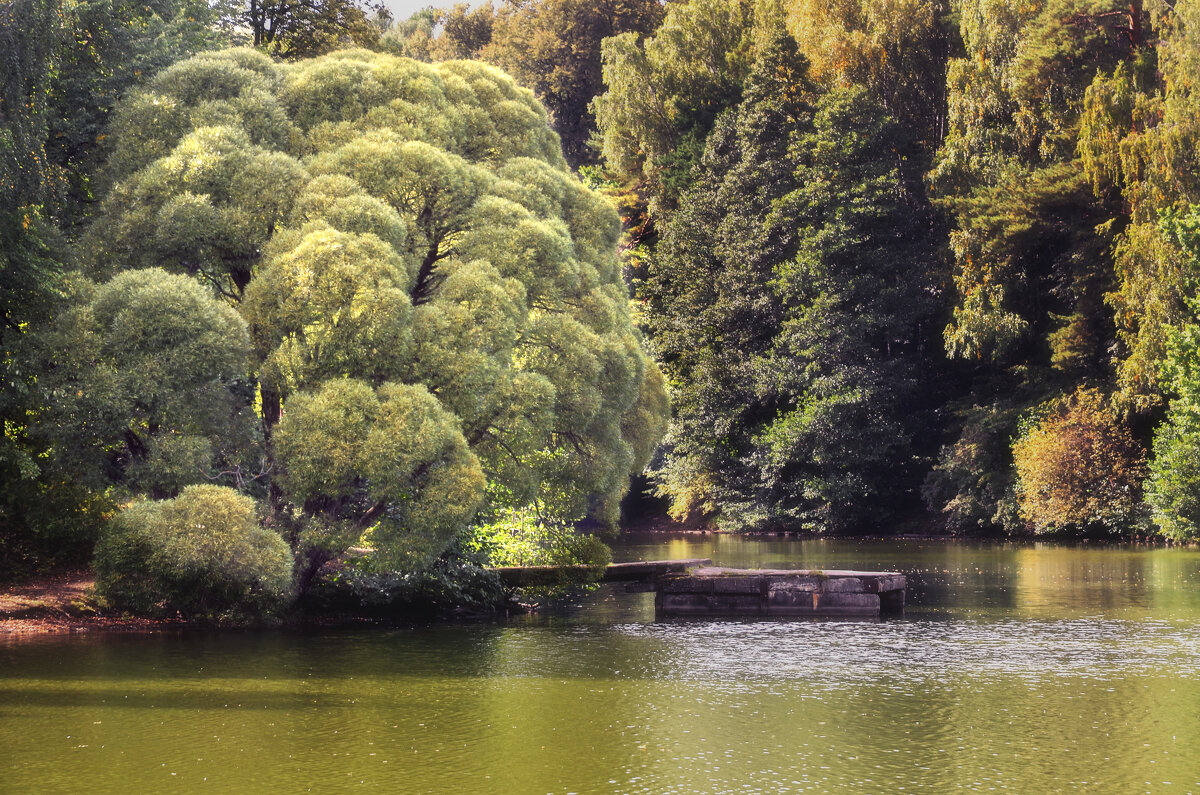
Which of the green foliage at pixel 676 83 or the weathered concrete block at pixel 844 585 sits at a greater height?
the green foliage at pixel 676 83

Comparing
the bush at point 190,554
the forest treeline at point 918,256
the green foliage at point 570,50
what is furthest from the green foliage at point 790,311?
the bush at point 190,554

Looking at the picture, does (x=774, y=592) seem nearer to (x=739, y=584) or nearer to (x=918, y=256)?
(x=739, y=584)

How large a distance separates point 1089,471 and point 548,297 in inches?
1119

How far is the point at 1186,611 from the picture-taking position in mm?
25406

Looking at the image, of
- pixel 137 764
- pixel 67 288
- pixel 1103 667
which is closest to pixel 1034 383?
pixel 1103 667

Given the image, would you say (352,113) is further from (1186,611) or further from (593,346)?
(1186,611)

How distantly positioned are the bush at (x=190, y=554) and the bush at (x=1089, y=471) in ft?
108

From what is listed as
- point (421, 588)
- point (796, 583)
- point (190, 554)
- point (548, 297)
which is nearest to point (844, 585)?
point (796, 583)

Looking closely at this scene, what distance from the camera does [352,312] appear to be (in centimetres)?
2306

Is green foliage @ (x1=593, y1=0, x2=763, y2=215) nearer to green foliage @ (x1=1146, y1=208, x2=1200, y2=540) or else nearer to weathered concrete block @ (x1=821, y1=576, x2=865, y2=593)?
green foliage @ (x1=1146, y1=208, x2=1200, y2=540)

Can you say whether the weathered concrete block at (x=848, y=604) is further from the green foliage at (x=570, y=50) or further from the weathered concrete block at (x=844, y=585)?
the green foliage at (x=570, y=50)

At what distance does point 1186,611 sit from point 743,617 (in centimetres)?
846

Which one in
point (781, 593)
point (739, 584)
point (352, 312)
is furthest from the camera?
point (739, 584)

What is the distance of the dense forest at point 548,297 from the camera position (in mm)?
22953
